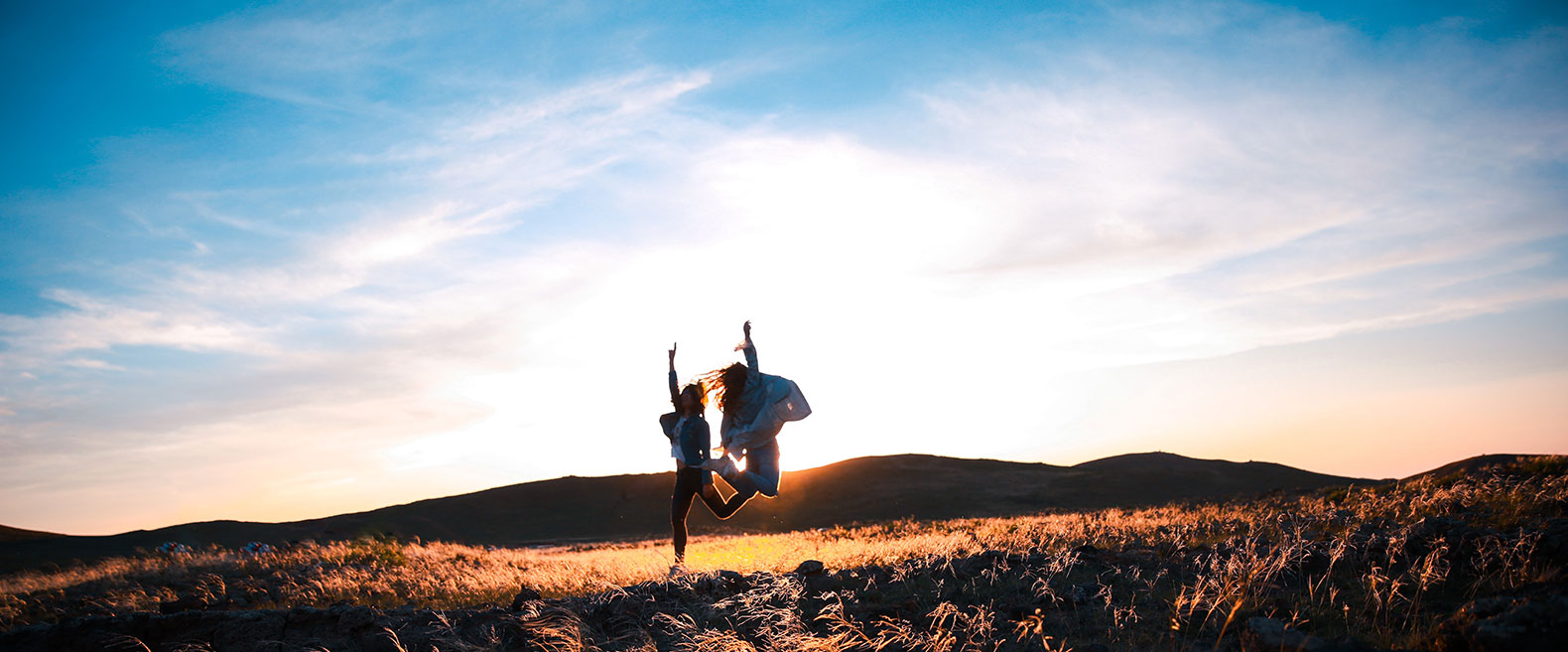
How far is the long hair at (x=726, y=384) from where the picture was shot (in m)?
9.62

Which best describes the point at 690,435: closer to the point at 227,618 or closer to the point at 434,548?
the point at 227,618

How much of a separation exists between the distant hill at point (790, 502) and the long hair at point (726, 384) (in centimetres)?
3038

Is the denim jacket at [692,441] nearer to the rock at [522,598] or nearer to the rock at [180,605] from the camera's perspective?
the rock at [522,598]

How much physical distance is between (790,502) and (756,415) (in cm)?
3950

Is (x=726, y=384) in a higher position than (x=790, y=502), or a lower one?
higher

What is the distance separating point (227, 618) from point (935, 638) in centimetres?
516

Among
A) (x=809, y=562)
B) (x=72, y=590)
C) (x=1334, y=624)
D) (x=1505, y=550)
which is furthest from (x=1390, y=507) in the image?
(x=72, y=590)

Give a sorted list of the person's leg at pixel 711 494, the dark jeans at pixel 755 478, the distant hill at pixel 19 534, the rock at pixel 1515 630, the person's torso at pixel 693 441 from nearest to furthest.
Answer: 1. the rock at pixel 1515 630
2. the person's leg at pixel 711 494
3. the dark jeans at pixel 755 478
4. the person's torso at pixel 693 441
5. the distant hill at pixel 19 534

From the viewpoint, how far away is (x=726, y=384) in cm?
967

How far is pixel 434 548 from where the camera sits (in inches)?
680

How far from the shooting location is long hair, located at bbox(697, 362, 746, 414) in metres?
9.62

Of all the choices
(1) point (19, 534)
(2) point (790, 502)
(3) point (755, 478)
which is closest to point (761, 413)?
(3) point (755, 478)

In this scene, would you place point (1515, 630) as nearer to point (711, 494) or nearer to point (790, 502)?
point (711, 494)

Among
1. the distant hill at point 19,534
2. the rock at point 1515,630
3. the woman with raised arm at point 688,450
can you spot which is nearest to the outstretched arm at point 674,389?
the woman with raised arm at point 688,450
